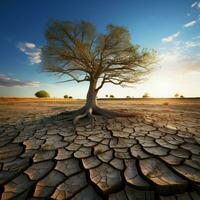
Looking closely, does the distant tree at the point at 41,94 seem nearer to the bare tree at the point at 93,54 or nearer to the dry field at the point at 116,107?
the dry field at the point at 116,107

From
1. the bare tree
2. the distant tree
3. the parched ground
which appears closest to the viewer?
the parched ground

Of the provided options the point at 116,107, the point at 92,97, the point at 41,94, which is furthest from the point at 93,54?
the point at 41,94

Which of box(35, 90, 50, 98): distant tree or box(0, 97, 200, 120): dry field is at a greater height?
box(35, 90, 50, 98): distant tree

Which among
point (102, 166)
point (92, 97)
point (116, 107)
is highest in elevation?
point (92, 97)

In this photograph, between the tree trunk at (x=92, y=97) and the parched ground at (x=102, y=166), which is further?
the tree trunk at (x=92, y=97)

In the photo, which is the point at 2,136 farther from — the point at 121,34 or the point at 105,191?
the point at 121,34

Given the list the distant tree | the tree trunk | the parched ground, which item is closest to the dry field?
the tree trunk

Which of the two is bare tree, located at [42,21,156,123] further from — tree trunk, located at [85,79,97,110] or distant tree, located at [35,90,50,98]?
distant tree, located at [35,90,50,98]

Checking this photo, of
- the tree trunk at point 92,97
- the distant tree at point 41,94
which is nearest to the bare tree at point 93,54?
the tree trunk at point 92,97

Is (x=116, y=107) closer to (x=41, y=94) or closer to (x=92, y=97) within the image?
(x=92, y=97)

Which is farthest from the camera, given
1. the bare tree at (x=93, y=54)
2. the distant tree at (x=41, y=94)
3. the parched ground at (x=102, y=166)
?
the distant tree at (x=41, y=94)

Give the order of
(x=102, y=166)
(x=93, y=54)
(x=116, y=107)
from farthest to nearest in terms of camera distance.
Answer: (x=116, y=107)
(x=93, y=54)
(x=102, y=166)

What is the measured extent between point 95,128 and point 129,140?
1186 millimetres

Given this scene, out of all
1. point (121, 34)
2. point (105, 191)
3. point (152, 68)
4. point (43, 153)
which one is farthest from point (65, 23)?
point (105, 191)
